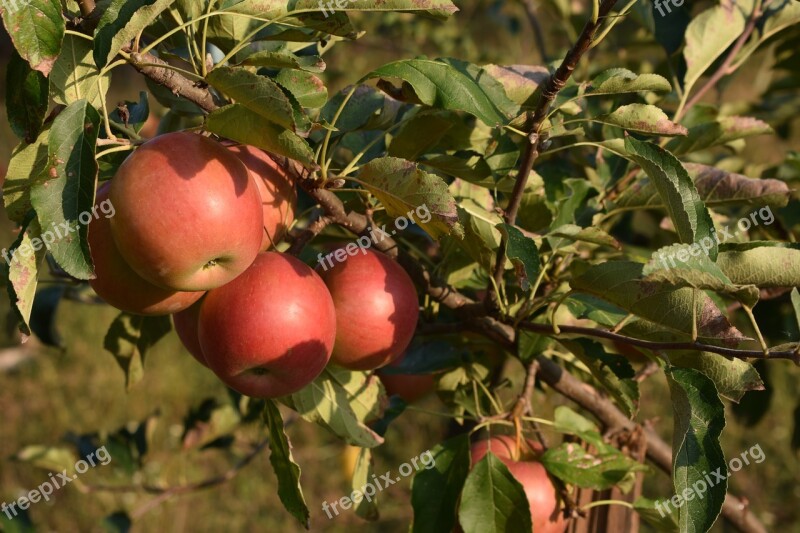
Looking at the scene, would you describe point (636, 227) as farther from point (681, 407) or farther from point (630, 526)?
point (681, 407)

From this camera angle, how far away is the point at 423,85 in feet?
2.25

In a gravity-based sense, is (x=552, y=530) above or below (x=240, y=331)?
below

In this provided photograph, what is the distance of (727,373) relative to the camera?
2.38 ft

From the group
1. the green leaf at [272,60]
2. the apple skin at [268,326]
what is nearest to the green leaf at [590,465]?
the apple skin at [268,326]

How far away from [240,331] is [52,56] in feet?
0.95

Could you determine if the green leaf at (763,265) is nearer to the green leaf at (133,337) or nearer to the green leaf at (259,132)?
the green leaf at (259,132)

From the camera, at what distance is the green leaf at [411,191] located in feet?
2.20

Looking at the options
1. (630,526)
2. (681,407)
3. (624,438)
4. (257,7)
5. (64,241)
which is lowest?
(630,526)

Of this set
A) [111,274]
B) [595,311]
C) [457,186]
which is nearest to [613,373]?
[595,311]

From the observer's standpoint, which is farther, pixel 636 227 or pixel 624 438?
pixel 636 227

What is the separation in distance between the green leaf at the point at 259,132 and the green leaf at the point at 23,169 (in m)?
0.17

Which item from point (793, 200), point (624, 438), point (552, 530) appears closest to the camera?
point (552, 530)

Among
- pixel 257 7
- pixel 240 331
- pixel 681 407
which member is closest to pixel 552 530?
pixel 681 407

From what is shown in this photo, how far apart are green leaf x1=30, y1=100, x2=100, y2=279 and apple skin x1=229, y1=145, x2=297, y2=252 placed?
0.16 metres
